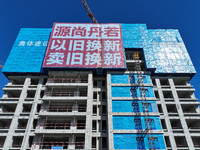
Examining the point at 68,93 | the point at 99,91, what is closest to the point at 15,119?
the point at 68,93

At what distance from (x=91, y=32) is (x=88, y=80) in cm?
1956

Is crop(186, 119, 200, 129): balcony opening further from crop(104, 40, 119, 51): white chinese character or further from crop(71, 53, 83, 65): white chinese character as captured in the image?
Result: crop(71, 53, 83, 65): white chinese character

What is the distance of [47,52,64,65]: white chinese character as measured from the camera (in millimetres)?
50719

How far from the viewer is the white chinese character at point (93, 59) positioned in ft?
169

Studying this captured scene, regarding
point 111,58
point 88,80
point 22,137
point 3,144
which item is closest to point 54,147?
point 22,137

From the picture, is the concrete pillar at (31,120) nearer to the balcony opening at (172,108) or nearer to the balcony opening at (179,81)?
the balcony opening at (172,108)

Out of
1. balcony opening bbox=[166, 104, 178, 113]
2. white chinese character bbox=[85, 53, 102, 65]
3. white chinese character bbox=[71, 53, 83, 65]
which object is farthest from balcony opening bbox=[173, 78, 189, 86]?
white chinese character bbox=[71, 53, 83, 65]

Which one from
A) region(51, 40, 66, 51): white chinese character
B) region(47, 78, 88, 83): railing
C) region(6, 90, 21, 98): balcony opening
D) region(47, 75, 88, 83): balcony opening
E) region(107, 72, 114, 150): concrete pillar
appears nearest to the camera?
region(107, 72, 114, 150): concrete pillar

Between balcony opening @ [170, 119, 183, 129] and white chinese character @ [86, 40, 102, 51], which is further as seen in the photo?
white chinese character @ [86, 40, 102, 51]

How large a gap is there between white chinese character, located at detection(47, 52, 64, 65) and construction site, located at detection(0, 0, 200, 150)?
306 millimetres

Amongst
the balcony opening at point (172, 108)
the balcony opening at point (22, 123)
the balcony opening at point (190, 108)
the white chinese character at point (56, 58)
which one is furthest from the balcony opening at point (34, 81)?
the balcony opening at point (190, 108)

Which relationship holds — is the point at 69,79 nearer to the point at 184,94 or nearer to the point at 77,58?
the point at 77,58

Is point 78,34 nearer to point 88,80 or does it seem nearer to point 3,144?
point 88,80

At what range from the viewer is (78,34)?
58125 mm
